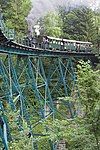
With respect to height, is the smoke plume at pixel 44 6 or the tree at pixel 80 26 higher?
the smoke plume at pixel 44 6

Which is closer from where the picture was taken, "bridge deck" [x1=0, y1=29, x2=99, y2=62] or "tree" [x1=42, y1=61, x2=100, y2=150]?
"tree" [x1=42, y1=61, x2=100, y2=150]

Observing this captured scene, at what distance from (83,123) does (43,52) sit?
18124mm

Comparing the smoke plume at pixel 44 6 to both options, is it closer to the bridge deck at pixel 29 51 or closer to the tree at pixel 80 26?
the tree at pixel 80 26

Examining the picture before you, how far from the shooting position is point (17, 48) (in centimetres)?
2434

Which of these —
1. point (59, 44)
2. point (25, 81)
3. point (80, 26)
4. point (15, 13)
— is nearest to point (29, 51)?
point (25, 81)

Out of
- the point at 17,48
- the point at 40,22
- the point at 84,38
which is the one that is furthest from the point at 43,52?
the point at 40,22

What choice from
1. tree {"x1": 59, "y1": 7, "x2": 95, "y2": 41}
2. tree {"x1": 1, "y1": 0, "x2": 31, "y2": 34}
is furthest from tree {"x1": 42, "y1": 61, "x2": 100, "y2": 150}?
tree {"x1": 59, "y1": 7, "x2": 95, "y2": 41}

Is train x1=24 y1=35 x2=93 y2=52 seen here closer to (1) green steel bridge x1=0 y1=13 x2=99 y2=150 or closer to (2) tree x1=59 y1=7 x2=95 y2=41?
(1) green steel bridge x1=0 y1=13 x2=99 y2=150

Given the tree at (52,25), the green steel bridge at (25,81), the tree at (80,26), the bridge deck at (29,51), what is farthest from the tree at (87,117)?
the tree at (52,25)

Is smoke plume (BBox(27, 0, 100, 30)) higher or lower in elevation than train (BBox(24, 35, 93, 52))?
higher

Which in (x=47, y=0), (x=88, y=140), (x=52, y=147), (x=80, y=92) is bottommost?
(x=52, y=147)

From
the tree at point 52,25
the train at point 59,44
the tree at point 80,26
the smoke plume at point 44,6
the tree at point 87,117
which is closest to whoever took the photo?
the tree at point 87,117

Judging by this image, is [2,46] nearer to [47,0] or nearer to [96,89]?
[96,89]

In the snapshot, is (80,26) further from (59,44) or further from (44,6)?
(44,6)
